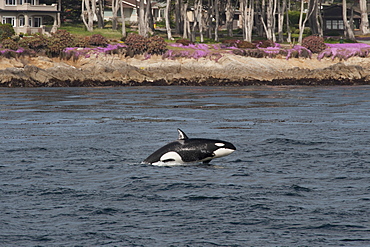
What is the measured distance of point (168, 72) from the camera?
62156mm

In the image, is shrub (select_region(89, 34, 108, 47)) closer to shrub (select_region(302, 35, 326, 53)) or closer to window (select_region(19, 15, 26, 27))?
shrub (select_region(302, 35, 326, 53))

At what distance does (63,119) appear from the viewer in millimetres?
29500

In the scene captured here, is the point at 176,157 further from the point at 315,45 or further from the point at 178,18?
the point at 178,18

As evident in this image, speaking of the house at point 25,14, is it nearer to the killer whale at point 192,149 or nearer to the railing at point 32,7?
the railing at point 32,7

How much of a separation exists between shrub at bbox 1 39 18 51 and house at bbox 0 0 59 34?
18.6m

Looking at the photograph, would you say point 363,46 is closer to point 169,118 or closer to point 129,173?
Answer: point 169,118

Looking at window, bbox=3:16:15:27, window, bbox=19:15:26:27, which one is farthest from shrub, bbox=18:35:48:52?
window, bbox=19:15:26:27

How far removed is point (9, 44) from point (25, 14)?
22209 millimetres

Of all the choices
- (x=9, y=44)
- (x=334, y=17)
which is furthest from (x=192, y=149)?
(x=334, y=17)

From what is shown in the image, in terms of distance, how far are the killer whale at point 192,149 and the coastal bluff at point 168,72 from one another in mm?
44687

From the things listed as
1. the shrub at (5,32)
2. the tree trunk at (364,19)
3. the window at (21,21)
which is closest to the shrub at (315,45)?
the tree trunk at (364,19)

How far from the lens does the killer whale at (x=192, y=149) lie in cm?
1458

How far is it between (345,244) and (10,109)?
2839cm

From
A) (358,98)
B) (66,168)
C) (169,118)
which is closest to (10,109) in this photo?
(169,118)
